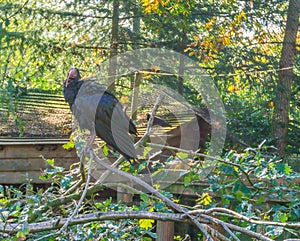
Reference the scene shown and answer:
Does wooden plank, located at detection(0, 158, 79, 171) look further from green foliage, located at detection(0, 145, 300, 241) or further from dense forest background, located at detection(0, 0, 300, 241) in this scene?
green foliage, located at detection(0, 145, 300, 241)

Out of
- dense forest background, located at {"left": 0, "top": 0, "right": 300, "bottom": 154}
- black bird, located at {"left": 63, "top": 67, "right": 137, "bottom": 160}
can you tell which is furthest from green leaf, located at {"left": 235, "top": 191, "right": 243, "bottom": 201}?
dense forest background, located at {"left": 0, "top": 0, "right": 300, "bottom": 154}

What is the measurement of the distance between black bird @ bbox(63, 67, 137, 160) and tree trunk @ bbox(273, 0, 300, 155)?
5.41m

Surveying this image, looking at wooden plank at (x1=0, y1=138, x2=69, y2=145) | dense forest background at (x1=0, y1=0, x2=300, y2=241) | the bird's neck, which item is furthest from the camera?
dense forest background at (x1=0, y1=0, x2=300, y2=241)

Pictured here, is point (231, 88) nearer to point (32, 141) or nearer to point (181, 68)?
point (181, 68)

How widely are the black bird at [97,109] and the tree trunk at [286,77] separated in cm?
541

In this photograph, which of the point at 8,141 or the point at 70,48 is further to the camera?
the point at 70,48

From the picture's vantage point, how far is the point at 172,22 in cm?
938

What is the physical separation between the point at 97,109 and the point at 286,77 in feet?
19.2

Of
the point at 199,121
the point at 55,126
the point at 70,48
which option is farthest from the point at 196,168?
the point at 70,48

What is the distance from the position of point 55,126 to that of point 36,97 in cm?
42

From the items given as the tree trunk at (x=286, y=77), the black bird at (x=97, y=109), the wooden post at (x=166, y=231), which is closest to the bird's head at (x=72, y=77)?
the black bird at (x=97, y=109)

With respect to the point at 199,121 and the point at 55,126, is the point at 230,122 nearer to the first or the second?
the point at 199,121

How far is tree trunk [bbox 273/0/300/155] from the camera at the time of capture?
9.29 meters

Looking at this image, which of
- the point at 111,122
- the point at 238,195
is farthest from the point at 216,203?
the point at 111,122
